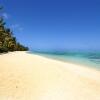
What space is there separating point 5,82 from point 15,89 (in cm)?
111

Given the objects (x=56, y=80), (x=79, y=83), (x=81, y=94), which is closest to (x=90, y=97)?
(x=81, y=94)

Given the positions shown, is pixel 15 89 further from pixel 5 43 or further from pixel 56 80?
pixel 5 43

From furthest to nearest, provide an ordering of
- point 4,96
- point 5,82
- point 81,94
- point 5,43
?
point 5,43 → point 5,82 → point 81,94 → point 4,96

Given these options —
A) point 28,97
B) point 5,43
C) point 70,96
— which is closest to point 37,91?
point 28,97

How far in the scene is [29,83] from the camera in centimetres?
898

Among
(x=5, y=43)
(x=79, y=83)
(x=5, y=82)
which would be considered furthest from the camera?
(x=5, y=43)

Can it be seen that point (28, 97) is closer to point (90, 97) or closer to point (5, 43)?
point (90, 97)

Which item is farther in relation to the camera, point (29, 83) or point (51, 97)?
point (29, 83)

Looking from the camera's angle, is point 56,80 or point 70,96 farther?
point 56,80

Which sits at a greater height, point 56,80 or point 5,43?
point 5,43

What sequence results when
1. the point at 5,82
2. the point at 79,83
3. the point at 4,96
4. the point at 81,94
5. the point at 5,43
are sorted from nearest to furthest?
the point at 4,96, the point at 81,94, the point at 5,82, the point at 79,83, the point at 5,43

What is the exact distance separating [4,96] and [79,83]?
13.1 ft

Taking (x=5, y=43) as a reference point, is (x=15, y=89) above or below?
below

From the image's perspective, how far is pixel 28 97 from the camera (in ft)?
23.4
